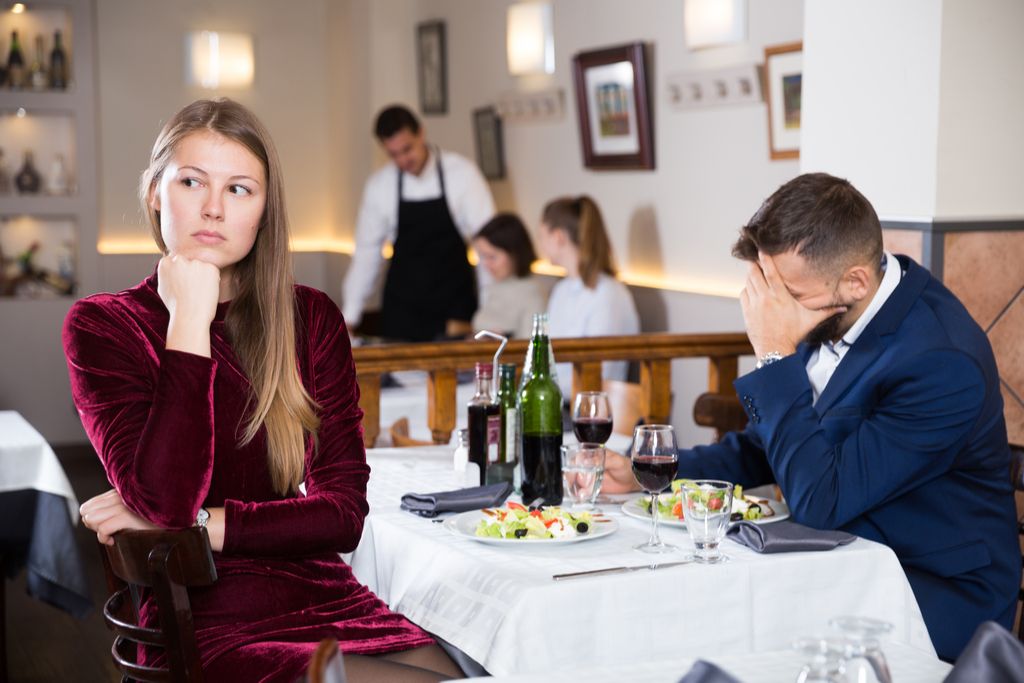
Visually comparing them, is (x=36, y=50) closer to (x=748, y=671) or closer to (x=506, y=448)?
(x=506, y=448)

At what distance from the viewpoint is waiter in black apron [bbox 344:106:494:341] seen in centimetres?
626

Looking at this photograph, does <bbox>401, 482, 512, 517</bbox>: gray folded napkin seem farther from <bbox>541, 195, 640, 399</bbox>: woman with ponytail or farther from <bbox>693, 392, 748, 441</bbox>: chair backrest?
<bbox>541, 195, 640, 399</bbox>: woman with ponytail

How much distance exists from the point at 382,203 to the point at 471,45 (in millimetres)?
994

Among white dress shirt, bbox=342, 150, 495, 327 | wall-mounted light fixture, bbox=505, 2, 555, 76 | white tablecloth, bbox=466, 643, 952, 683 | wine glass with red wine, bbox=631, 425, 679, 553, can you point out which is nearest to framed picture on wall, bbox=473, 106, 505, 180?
white dress shirt, bbox=342, 150, 495, 327

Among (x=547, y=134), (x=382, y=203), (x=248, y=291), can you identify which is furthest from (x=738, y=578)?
(x=382, y=203)

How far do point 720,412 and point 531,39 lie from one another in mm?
2933

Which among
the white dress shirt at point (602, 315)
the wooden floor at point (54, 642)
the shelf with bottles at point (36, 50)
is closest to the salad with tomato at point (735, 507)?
the wooden floor at point (54, 642)

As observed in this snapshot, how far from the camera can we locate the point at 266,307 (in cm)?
210

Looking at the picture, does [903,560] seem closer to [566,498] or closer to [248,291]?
[566,498]

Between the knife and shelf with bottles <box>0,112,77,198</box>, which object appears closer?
the knife

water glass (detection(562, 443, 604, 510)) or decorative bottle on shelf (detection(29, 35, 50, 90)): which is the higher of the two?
decorative bottle on shelf (detection(29, 35, 50, 90))

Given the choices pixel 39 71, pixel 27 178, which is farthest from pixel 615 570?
pixel 39 71

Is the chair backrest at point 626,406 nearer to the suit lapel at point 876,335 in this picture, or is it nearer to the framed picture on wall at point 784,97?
the framed picture on wall at point 784,97

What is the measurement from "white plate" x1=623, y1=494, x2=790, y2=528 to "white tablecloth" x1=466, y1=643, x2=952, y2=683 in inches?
25.2
